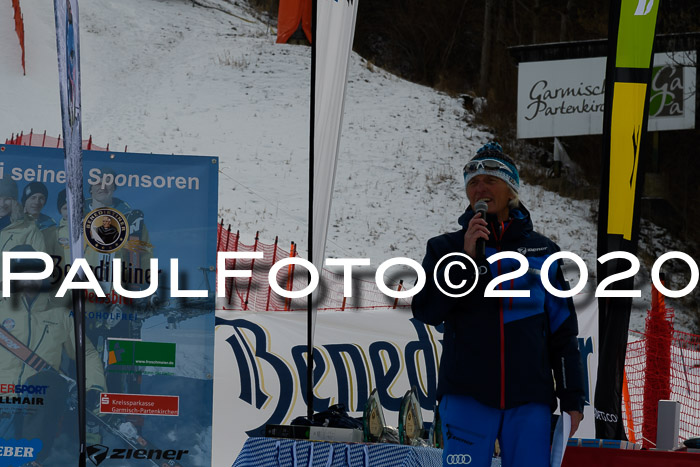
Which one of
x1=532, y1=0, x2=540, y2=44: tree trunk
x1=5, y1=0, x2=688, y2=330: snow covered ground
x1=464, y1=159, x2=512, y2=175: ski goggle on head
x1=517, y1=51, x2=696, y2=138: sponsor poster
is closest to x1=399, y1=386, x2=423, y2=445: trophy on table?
x1=464, y1=159, x2=512, y2=175: ski goggle on head

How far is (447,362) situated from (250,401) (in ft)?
9.87

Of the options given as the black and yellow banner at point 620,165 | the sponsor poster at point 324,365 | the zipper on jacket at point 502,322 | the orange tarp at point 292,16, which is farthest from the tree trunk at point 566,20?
the zipper on jacket at point 502,322

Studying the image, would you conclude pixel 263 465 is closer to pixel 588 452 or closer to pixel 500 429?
pixel 500 429

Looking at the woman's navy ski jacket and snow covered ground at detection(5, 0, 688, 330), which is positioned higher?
snow covered ground at detection(5, 0, 688, 330)

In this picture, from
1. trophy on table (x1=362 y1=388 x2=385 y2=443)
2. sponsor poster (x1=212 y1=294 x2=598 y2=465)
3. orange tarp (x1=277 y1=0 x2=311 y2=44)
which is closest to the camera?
trophy on table (x1=362 y1=388 x2=385 y2=443)

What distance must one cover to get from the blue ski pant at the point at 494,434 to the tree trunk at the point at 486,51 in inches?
806

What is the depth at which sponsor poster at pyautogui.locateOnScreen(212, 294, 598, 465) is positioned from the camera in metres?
5.85

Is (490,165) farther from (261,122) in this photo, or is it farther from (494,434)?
(261,122)

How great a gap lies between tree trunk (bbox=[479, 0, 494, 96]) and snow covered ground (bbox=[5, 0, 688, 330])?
141 centimetres

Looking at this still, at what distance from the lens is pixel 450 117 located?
21.0 m

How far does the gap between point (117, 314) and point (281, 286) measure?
4865 millimetres

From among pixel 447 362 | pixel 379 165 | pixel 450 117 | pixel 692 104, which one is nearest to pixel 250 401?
pixel 447 362

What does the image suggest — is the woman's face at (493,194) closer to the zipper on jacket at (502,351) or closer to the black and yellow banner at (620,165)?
the zipper on jacket at (502,351)

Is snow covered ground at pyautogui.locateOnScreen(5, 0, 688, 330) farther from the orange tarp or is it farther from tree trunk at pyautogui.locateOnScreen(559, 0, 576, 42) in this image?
the orange tarp
